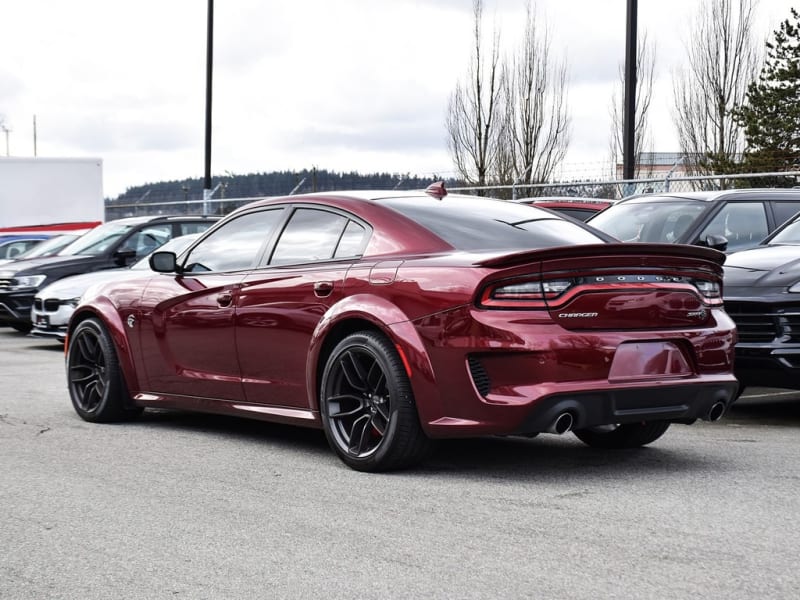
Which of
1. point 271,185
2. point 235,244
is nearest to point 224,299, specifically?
point 235,244

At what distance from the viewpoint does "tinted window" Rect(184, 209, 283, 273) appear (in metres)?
6.77

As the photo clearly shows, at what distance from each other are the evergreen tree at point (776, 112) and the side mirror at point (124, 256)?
24087mm

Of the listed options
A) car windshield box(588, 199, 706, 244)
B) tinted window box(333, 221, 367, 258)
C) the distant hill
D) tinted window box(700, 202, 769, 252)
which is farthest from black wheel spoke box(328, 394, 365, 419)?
the distant hill

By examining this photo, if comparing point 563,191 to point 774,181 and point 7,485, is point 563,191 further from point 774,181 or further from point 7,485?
point 7,485

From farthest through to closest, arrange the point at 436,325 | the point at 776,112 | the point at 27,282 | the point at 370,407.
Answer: the point at 776,112
the point at 27,282
the point at 370,407
the point at 436,325

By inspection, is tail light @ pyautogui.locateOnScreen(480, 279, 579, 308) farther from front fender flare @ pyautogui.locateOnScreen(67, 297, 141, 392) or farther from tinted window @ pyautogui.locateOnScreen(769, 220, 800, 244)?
tinted window @ pyautogui.locateOnScreen(769, 220, 800, 244)

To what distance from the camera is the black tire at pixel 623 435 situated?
6.35 m

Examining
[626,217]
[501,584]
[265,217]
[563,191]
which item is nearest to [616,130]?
[563,191]

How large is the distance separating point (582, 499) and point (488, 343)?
2.60 ft

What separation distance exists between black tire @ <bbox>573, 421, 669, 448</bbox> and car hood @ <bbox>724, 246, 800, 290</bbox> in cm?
172

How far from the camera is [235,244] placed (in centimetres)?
698

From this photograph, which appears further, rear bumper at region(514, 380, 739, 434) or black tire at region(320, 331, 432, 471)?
black tire at region(320, 331, 432, 471)

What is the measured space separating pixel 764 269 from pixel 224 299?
3.60 m

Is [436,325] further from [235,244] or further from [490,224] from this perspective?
[235,244]
